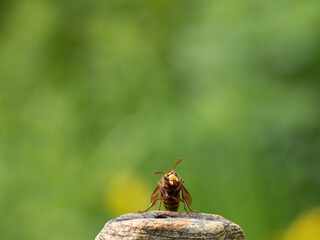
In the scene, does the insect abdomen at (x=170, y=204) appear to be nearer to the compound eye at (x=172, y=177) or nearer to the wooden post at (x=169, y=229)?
the compound eye at (x=172, y=177)

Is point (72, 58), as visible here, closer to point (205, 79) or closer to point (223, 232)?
point (205, 79)

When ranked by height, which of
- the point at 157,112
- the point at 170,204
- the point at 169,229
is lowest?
the point at 169,229

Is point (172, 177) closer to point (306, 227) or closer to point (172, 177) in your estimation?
point (172, 177)

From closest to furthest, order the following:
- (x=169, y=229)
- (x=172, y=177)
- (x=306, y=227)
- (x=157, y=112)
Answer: (x=169, y=229) → (x=172, y=177) → (x=306, y=227) → (x=157, y=112)

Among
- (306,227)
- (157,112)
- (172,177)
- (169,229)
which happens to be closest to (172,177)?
(172,177)

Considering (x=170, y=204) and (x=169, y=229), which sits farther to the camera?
(x=170, y=204)

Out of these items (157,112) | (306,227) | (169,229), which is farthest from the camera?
(157,112)

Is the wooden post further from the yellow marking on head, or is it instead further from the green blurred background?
the green blurred background

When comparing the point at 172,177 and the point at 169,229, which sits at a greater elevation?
the point at 172,177

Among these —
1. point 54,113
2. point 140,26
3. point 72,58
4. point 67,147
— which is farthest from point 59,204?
point 140,26
